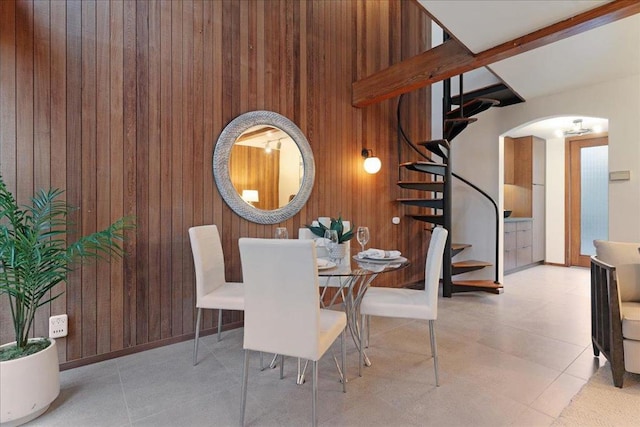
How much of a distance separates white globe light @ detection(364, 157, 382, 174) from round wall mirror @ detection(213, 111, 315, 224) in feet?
2.72

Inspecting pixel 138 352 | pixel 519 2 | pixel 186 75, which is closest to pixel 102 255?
pixel 138 352

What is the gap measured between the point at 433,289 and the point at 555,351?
1.27m

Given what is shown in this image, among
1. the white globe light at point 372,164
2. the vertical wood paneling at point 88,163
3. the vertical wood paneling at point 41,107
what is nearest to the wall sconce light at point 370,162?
the white globe light at point 372,164

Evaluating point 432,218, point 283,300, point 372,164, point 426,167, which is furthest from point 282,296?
point 432,218

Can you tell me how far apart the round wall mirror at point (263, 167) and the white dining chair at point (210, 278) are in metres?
0.46

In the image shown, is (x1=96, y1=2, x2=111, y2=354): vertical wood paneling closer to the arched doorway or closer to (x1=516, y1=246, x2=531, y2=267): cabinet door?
the arched doorway

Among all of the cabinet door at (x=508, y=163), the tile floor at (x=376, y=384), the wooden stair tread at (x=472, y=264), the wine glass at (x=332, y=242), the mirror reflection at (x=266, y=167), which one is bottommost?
the tile floor at (x=376, y=384)

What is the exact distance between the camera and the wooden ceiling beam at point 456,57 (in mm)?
2123

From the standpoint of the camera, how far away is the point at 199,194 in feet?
9.18

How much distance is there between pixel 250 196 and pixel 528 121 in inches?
147

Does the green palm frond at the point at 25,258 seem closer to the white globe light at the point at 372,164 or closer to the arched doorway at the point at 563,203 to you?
the white globe light at the point at 372,164

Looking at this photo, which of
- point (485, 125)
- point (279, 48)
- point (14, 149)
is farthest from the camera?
point (485, 125)

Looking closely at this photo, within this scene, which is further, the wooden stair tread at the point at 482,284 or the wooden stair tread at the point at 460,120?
the wooden stair tread at the point at 482,284

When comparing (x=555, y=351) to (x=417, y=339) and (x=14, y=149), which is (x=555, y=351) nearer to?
(x=417, y=339)
